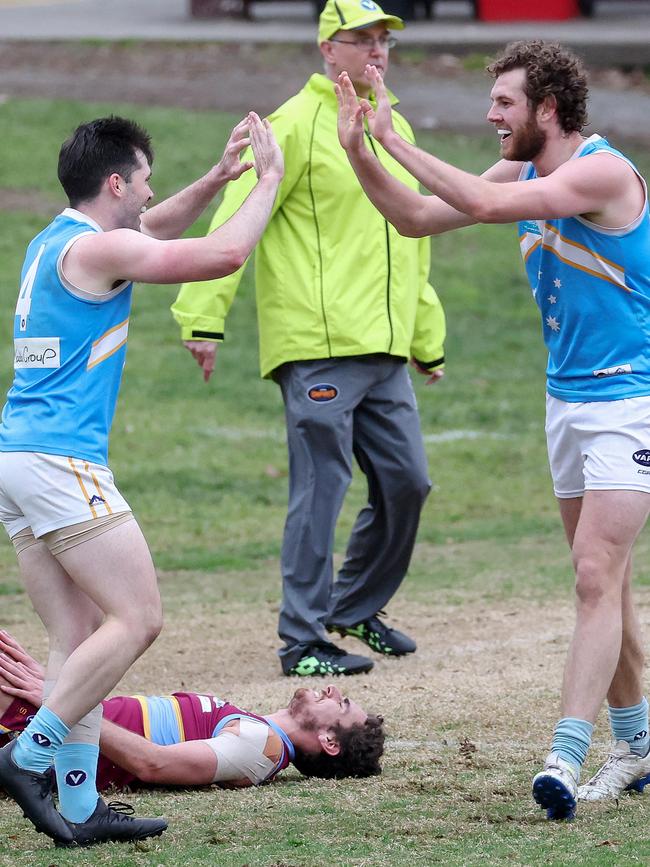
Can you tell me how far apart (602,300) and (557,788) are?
145 cm

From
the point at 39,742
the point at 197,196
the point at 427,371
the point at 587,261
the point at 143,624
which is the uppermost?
the point at 197,196

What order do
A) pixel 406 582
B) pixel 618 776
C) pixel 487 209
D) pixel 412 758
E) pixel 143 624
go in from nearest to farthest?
pixel 143 624 → pixel 487 209 → pixel 618 776 → pixel 412 758 → pixel 406 582

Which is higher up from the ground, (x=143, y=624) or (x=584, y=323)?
(x=584, y=323)

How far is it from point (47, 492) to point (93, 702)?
0.60 metres

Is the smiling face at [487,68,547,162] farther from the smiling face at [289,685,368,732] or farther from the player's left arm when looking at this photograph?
the smiling face at [289,685,368,732]

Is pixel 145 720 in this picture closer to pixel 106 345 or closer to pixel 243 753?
pixel 243 753

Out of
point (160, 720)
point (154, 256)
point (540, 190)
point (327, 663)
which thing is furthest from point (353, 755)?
point (540, 190)

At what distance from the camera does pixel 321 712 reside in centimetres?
524

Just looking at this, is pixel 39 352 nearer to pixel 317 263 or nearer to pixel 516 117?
pixel 516 117

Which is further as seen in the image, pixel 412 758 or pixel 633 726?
pixel 412 758

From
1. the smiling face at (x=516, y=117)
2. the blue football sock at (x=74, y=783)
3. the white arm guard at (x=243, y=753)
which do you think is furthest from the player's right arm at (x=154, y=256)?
the white arm guard at (x=243, y=753)

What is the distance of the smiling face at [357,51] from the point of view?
679 cm

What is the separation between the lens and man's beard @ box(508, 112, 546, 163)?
15.6 ft

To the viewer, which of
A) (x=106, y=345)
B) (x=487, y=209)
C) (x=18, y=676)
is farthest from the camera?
(x=18, y=676)
